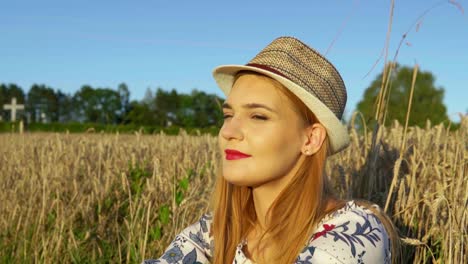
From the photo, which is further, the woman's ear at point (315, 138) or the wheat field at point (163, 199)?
the wheat field at point (163, 199)

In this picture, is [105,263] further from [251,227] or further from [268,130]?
[268,130]

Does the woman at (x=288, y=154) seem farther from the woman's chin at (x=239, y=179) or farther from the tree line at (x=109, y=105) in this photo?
the tree line at (x=109, y=105)

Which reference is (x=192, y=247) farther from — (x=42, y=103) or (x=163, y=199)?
(x=42, y=103)

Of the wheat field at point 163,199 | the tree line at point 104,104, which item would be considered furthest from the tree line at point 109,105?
the wheat field at point 163,199

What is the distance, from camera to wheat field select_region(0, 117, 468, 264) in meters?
2.55

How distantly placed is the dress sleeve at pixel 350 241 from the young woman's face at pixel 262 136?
0.26 metres

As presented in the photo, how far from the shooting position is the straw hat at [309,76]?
6.08 ft

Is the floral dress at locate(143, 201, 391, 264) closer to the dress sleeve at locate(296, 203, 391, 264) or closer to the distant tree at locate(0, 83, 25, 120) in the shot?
the dress sleeve at locate(296, 203, 391, 264)

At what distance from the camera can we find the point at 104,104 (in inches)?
2943

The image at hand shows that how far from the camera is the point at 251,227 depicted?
6.95ft

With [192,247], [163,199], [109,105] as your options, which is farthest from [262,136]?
[109,105]

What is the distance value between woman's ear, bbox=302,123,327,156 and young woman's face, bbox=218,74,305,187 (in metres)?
0.03

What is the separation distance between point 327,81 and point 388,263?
2.11ft

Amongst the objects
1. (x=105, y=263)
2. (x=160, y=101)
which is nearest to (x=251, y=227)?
(x=105, y=263)
